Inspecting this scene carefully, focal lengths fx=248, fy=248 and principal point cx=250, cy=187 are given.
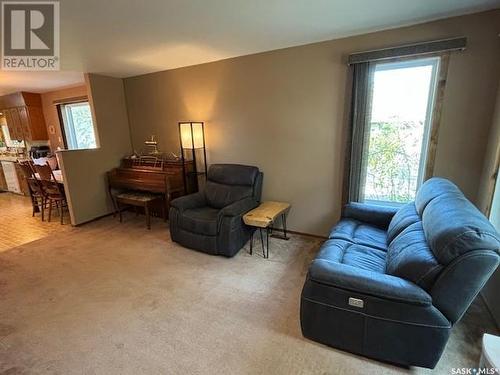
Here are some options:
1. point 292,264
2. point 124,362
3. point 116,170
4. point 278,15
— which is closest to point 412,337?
point 292,264

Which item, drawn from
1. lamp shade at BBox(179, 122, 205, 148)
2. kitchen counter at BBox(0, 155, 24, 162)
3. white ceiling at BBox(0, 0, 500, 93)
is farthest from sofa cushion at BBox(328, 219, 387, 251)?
kitchen counter at BBox(0, 155, 24, 162)

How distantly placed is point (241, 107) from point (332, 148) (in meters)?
1.36

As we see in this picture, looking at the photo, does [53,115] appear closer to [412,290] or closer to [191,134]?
[191,134]

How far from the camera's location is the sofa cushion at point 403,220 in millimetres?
2016

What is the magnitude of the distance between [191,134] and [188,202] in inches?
43.3

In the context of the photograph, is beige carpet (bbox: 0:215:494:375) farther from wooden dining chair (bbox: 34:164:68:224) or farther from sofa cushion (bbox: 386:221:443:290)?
wooden dining chair (bbox: 34:164:68:224)

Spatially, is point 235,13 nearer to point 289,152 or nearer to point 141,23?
point 141,23

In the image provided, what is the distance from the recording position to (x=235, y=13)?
2.07 metres

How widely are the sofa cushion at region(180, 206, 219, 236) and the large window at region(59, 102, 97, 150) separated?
12.0 ft

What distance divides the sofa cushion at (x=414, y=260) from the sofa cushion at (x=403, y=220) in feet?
0.48

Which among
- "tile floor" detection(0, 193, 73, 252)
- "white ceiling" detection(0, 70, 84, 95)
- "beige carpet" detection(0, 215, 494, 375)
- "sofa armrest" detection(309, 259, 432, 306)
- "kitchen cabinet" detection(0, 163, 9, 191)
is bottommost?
"beige carpet" detection(0, 215, 494, 375)

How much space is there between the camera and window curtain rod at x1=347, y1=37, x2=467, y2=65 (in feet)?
7.21

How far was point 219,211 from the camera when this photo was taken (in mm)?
2957

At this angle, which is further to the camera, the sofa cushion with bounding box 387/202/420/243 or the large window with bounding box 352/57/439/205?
the large window with bounding box 352/57/439/205
